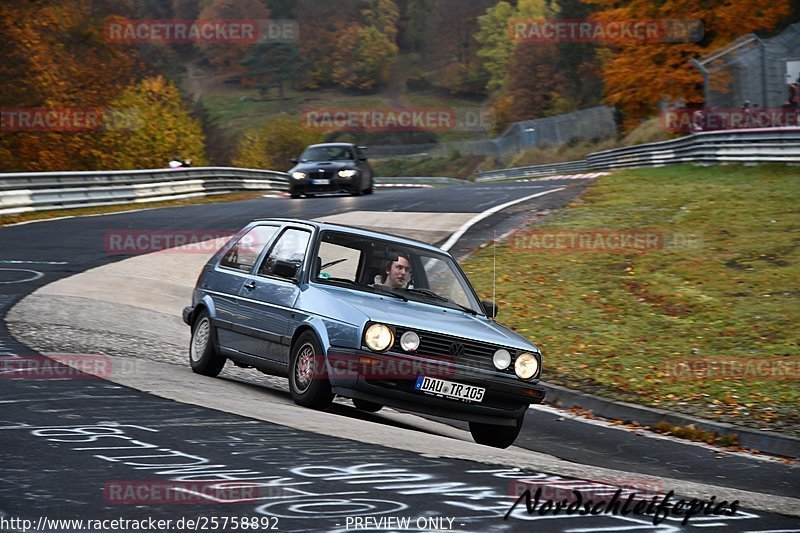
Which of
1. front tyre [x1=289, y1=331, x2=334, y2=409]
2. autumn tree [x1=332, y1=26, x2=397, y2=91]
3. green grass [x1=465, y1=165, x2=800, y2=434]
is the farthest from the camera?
autumn tree [x1=332, y1=26, x2=397, y2=91]

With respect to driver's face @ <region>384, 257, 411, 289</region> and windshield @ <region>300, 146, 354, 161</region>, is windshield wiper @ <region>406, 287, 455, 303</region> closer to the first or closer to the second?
driver's face @ <region>384, 257, 411, 289</region>

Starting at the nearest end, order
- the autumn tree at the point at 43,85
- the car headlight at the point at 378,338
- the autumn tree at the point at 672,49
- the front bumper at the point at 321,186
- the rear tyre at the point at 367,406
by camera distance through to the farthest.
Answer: the car headlight at the point at 378,338
the rear tyre at the point at 367,406
the front bumper at the point at 321,186
the autumn tree at the point at 43,85
the autumn tree at the point at 672,49

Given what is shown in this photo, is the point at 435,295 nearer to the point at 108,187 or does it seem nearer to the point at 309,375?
the point at 309,375

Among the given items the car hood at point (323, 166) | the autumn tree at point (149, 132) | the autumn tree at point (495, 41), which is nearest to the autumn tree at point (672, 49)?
the car hood at point (323, 166)

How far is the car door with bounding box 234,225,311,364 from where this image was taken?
361 inches

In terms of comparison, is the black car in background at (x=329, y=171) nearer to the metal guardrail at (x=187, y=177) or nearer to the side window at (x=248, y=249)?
the metal guardrail at (x=187, y=177)

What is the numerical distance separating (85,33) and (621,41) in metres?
34.7

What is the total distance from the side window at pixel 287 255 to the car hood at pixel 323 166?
2197 cm

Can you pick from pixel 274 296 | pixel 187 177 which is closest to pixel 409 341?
pixel 274 296

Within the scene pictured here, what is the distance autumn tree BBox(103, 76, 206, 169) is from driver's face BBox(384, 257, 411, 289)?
45486 millimetres

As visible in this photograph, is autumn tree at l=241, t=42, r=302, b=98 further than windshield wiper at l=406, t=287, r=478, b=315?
Yes

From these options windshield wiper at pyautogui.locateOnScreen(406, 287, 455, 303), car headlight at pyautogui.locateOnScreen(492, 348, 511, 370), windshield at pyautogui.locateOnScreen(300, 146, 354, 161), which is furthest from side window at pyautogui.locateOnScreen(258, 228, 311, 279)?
windshield at pyautogui.locateOnScreen(300, 146, 354, 161)

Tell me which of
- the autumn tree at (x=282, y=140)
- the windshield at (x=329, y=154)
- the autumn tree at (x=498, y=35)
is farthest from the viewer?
the autumn tree at (x=498, y=35)

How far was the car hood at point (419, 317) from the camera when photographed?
8337 millimetres
